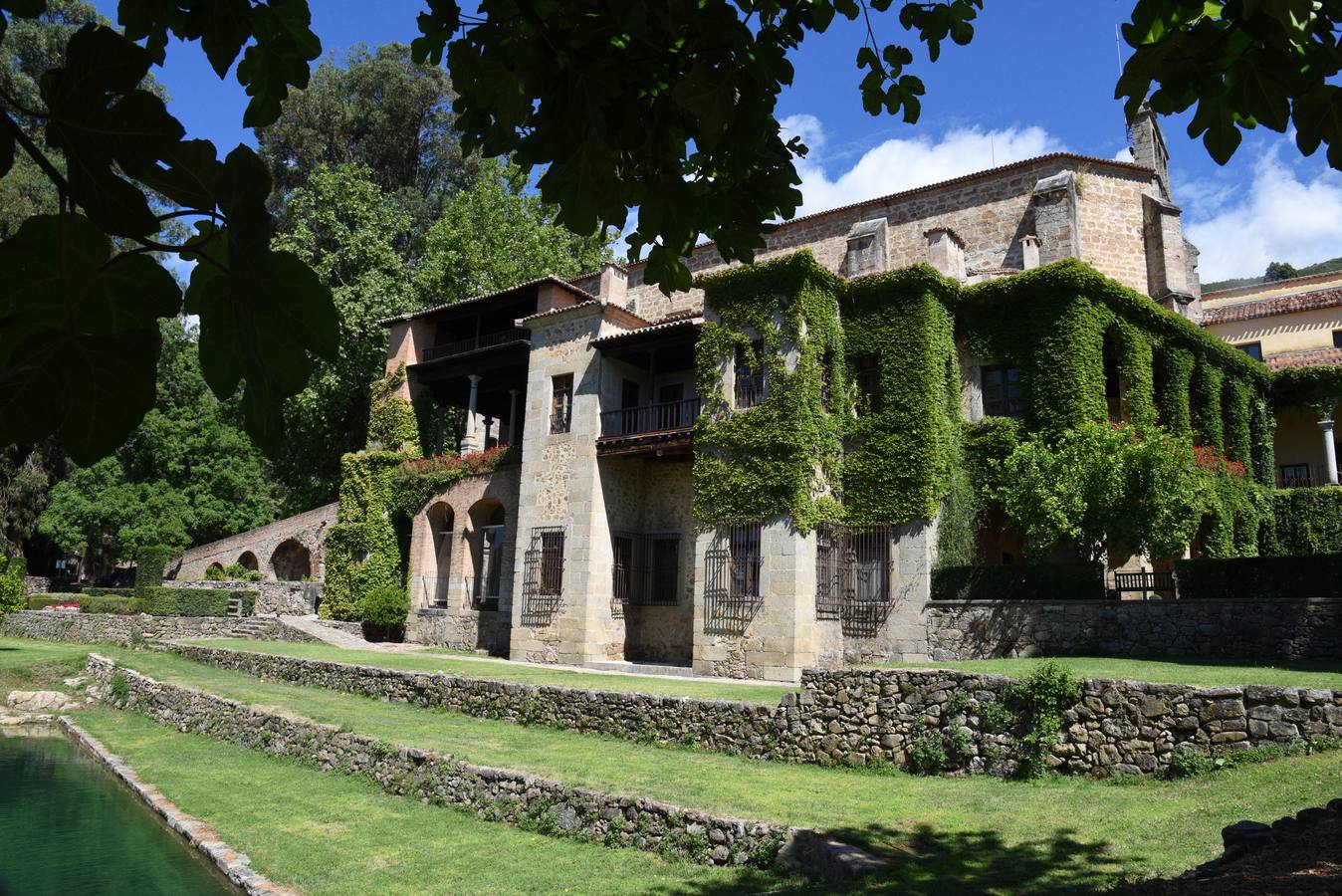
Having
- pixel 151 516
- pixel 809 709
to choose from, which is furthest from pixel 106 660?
pixel 809 709

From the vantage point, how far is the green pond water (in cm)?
907

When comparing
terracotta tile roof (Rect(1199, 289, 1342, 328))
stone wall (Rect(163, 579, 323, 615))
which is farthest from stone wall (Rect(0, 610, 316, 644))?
terracotta tile roof (Rect(1199, 289, 1342, 328))

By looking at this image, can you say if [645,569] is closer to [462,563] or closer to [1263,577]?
[462,563]

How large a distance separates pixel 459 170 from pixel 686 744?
40.3 metres

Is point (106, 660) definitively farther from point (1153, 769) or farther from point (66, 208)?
point (66, 208)

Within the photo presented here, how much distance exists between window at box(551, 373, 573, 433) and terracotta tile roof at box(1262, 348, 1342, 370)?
20.8 meters

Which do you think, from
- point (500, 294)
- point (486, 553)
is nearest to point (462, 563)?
point (486, 553)

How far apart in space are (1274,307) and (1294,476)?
5573mm

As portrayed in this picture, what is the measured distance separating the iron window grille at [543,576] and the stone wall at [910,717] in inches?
238

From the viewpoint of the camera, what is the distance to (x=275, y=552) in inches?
1442

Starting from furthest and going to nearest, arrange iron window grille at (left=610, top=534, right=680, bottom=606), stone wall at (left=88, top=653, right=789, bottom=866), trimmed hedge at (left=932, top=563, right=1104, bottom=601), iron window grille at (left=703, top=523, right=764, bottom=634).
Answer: iron window grille at (left=610, top=534, right=680, bottom=606) → iron window grille at (left=703, top=523, right=764, bottom=634) → trimmed hedge at (left=932, top=563, right=1104, bottom=601) → stone wall at (left=88, top=653, right=789, bottom=866)

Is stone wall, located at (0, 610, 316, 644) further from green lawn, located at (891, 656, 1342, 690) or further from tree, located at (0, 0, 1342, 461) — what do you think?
tree, located at (0, 0, 1342, 461)

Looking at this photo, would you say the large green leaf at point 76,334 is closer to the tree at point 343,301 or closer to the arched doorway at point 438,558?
the arched doorway at point 438,558

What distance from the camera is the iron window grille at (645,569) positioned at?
2303 cm
